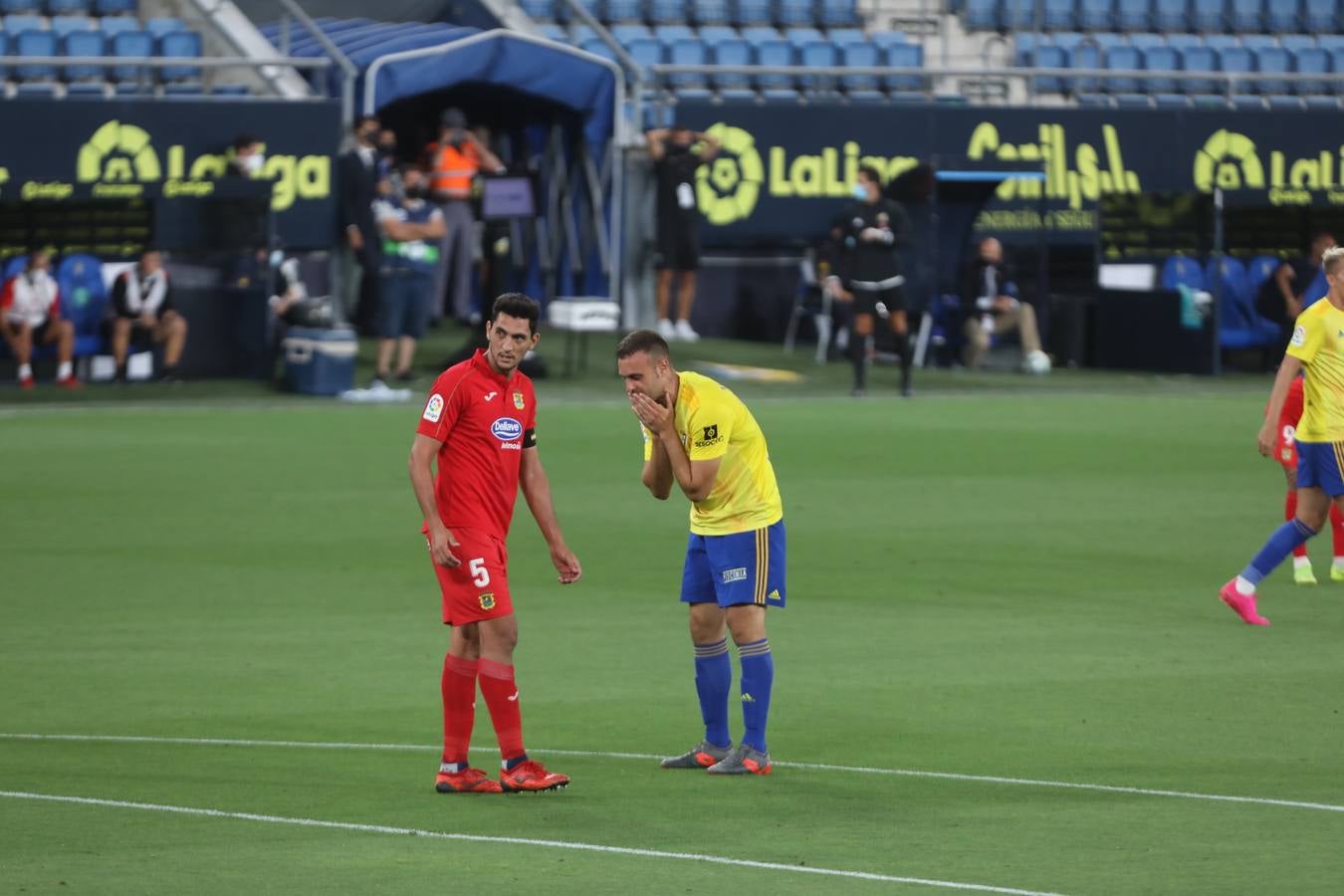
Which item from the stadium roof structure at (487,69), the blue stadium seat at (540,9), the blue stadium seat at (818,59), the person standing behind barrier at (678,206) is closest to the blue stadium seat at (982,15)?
the blue stadium seat at (818,59)

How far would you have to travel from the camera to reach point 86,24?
30297 mm

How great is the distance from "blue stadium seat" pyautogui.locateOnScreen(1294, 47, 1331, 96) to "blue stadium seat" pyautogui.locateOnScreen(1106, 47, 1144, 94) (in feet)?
9.80

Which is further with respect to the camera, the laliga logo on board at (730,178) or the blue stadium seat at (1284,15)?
the blue stadium seat at (1284,15)

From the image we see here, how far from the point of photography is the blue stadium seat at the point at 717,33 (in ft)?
113

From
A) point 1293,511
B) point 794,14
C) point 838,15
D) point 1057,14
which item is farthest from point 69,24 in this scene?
point 1293,511

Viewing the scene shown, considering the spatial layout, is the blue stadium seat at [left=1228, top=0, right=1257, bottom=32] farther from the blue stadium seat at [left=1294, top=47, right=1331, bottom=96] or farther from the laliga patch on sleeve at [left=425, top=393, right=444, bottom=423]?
the laliga patch on sleeve at [left=425, top=393, right=444, bottom=423]

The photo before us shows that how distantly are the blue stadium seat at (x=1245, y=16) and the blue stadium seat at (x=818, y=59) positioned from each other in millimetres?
9307

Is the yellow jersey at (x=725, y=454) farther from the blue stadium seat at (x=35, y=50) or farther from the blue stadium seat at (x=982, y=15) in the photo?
the blue stadium seat at (x=982, y=15)

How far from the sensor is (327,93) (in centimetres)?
2806

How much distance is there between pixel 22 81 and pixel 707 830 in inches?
937

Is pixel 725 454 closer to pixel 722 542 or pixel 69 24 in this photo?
pixel 722 542

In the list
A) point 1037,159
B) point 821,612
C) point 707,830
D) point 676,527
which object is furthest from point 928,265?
point 707,830

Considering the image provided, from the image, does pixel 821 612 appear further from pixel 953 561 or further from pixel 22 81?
pixel 22 81

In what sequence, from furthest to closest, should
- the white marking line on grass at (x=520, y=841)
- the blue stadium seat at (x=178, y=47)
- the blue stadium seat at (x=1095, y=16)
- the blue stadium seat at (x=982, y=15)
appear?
the blue stadium seat at (x=1095, y=16)
the blue stadium seat at (x=982, y=15)
the blue stadium seat at (x=178, y=47)
the white marking line on grass at (x=520, y=841)
